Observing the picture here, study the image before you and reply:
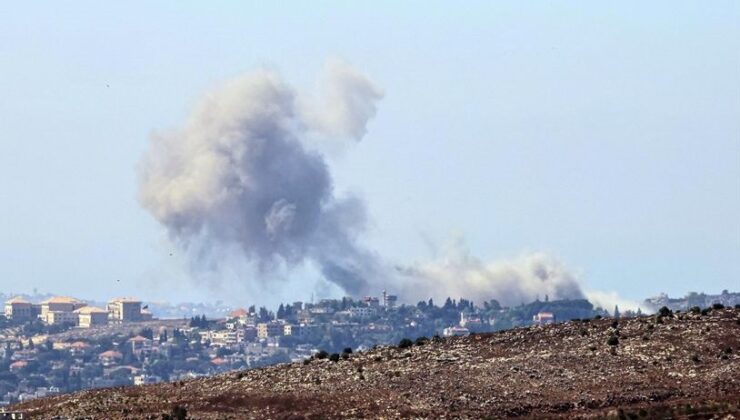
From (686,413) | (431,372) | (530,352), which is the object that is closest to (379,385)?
(431,372)

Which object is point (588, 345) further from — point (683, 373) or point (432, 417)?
point (432, 417)

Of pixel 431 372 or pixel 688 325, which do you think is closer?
pixel 431 372

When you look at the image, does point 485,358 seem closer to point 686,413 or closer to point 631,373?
point 631,373

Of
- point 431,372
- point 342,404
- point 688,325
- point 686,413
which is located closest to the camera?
point 686,413

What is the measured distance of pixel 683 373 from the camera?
93.6 m

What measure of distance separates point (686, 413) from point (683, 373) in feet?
36.0

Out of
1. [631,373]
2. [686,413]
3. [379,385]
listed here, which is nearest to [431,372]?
[379,385]

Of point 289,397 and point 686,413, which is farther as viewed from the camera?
point 289,397

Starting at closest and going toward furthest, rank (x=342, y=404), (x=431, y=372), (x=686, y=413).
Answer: (x=686, y=413) < (x=342, y=404) < (x=431, y=372)

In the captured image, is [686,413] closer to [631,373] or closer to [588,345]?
[631,373]

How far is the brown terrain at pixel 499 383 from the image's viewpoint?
290ft

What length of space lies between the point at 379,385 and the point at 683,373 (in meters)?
15.8

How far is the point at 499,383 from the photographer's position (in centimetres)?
9338

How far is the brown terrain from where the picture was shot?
88250mm
